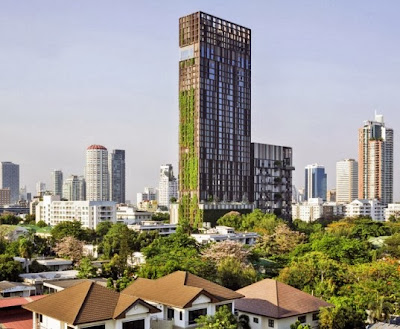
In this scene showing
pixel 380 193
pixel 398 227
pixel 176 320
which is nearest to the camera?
pixel 176 320

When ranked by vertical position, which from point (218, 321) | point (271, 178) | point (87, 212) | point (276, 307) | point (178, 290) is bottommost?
point (87, 212)

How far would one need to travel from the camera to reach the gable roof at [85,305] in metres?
17.6

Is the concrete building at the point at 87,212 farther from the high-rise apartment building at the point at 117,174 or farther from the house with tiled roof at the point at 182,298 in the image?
the high-rise apartment building at the point at 117,174

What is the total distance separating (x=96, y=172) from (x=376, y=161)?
70.7 meters

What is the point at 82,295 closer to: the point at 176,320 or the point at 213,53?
the point at 176,320

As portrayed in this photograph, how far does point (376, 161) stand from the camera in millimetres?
119812

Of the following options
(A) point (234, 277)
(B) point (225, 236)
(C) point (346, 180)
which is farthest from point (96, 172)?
(A) point (234, 277)

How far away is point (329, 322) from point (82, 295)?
9526 millimetres

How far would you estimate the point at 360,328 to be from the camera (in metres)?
21.9

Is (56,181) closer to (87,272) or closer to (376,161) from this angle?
(376,161)

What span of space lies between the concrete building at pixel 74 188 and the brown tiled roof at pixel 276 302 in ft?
475

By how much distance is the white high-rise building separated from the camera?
164075 mm

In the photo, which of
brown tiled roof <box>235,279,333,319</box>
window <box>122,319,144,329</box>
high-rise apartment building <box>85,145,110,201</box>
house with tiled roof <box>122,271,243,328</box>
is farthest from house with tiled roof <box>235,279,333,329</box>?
high-rise apartment building <box>85,145,110,201</box>

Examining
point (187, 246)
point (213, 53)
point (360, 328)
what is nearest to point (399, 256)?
point (187, 246)
